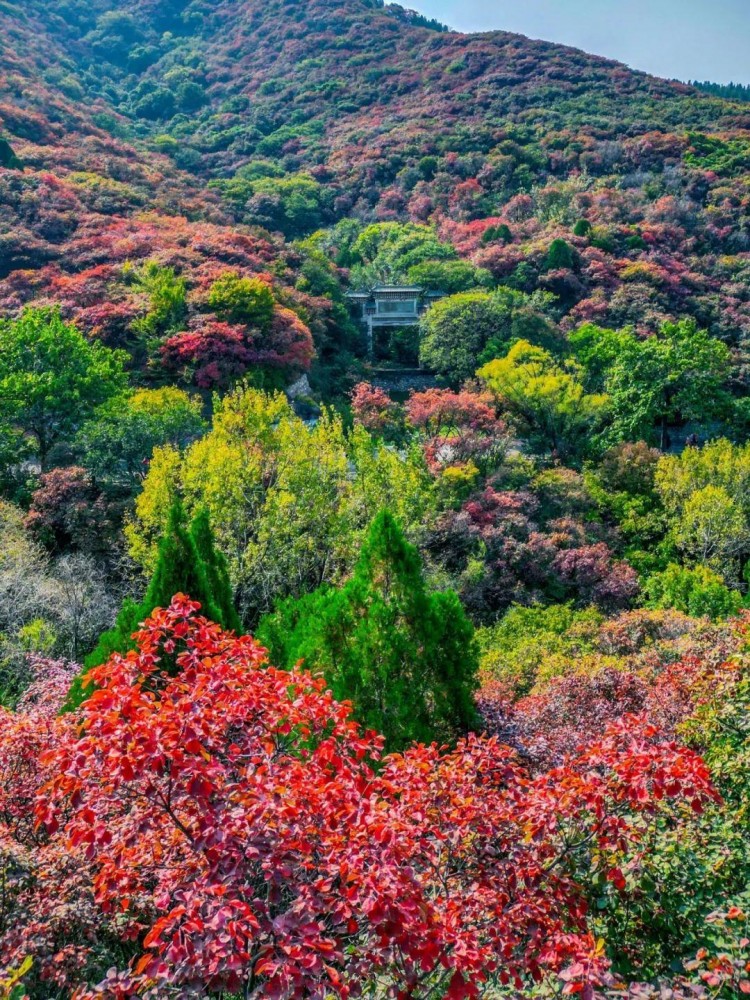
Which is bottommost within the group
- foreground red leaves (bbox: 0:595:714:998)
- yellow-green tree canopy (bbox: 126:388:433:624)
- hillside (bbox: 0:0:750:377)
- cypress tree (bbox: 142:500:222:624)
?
yellow-green tree canopy (bbox: 126:388:433:624)

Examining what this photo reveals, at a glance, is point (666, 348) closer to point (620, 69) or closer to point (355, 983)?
point (355, 983)

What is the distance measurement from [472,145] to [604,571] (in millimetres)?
44712

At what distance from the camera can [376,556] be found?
8.18 m

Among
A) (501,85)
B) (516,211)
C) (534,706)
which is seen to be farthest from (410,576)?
(501,85)

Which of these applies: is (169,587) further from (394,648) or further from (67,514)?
(67,514)

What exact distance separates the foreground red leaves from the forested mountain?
0.03 metres

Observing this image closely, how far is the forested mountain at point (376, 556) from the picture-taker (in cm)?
310

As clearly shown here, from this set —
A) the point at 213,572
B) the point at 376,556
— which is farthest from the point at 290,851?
the point at 213,572

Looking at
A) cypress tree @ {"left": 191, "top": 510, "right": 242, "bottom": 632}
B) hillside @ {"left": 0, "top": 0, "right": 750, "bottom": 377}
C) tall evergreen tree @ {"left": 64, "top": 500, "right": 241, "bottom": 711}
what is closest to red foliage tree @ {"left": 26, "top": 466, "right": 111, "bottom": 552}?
cypress tree @ {"left": 191, "top": 510, "right": 242, "bottom": 632}

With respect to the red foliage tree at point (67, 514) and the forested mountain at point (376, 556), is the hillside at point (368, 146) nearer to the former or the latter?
the forested mountain at point (376, 556)

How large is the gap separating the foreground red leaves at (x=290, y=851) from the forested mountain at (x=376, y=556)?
0.09 ft

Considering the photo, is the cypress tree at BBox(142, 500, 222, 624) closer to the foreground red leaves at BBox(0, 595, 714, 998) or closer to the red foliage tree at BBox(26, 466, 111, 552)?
the foreground red leaves at BBox(0, 595, 714, 998)

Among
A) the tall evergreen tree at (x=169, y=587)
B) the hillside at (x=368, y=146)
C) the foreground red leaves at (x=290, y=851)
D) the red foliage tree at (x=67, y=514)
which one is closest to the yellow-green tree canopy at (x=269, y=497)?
the red foliage tree at (x=67, y=514)

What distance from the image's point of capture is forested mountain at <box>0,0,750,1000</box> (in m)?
3.10
